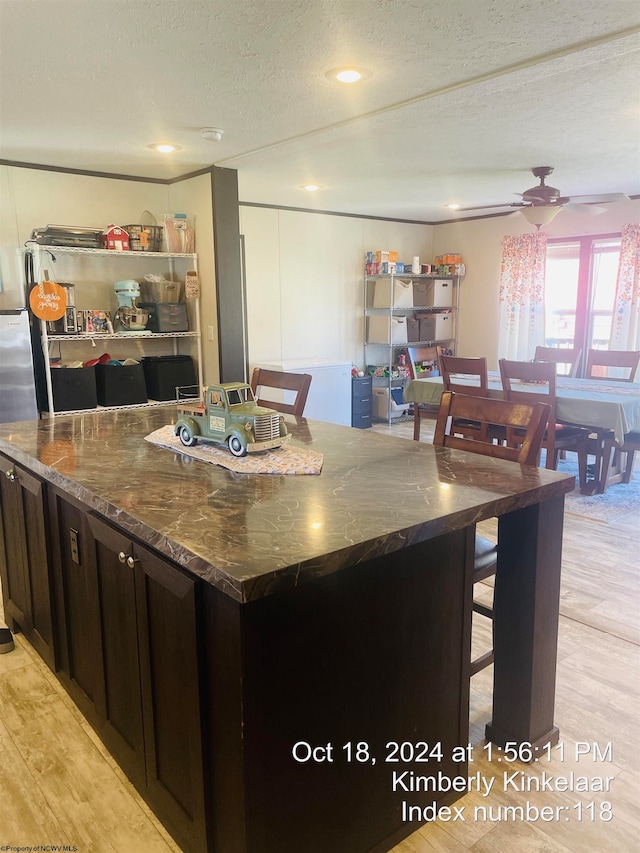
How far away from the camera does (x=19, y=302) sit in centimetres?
423

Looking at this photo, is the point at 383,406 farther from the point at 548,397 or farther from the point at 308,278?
the point at 548,397

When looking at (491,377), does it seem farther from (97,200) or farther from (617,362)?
(97,200)

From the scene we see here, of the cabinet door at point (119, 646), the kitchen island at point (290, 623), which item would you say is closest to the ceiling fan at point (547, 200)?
the kitchen island at point (290, 623)

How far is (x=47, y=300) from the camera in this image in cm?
382

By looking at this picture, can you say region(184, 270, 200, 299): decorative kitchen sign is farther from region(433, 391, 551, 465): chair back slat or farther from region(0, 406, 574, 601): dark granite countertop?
region(433, 391, 551, 465): chair back slat

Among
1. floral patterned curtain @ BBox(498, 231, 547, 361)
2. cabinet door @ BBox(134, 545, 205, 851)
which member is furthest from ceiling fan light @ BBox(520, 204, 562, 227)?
cabinet door @ BBox(134, 545, 205, 851)

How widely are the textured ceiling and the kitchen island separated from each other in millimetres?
1508

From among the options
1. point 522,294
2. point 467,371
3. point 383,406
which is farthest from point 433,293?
point 467,371

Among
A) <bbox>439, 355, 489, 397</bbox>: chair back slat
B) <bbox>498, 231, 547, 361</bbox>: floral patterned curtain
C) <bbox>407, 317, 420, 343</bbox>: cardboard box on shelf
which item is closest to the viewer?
<bbox>439, 355, 489, 397</bbox>: chair back slat

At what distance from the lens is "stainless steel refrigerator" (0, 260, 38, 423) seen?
371 centimetres

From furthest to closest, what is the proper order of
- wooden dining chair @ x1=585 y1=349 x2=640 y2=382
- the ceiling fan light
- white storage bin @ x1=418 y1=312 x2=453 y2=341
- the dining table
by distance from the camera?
white storage bin @ x1=418 y1=312 x2=453 y2=341 < wooden dining chair @ x1=585 y1=349 x2=640 y2=382 < the ceiling fan light < the dining table

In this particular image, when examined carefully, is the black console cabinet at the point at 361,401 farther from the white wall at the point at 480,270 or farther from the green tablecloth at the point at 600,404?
the green tablecloth at the point at 600,404

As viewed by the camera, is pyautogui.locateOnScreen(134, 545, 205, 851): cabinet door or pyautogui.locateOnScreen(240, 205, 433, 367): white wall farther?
pyautogui.locateOnScreen(240, 205, 433, 367): white wall

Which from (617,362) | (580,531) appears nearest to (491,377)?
(617,362)
